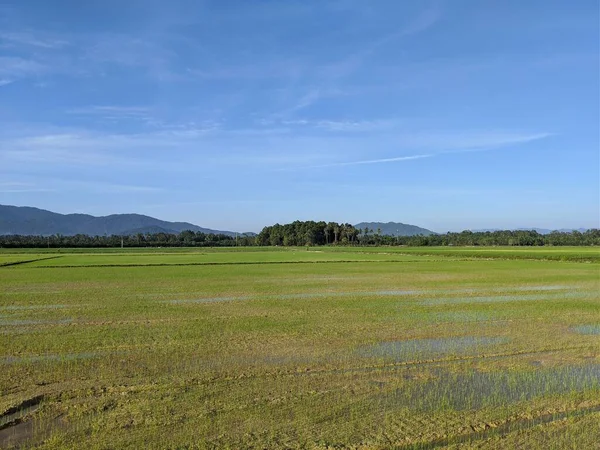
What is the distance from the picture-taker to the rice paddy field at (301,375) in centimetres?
579

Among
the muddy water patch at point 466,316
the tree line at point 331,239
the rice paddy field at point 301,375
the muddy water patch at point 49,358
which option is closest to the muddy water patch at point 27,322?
the rice paddy field at point 301,375

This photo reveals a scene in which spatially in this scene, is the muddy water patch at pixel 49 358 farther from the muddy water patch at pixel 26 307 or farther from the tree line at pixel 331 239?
the tree line at pixel 331 239

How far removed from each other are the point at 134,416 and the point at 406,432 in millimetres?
3179

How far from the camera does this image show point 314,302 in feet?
58.3

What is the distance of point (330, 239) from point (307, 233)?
12163mm

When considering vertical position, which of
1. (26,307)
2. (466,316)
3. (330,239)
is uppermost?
(330,239)

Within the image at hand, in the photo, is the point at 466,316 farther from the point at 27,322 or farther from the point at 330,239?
the point at 330,239

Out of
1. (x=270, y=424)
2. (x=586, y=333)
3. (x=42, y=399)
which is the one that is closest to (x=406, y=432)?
(x=270, y=424)

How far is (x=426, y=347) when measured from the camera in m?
10.3

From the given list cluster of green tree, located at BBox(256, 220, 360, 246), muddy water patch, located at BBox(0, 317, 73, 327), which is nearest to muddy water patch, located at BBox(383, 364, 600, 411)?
muddy water patch, located at BBox(0, 317, 73, 327)

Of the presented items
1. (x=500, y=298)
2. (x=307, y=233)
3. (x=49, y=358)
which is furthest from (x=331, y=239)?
(x=49, y=358)

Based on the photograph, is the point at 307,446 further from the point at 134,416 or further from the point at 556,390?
the point at 556,390

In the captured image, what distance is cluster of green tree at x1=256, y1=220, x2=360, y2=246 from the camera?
5723 inches

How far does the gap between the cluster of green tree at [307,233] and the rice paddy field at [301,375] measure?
128046 millimetres
